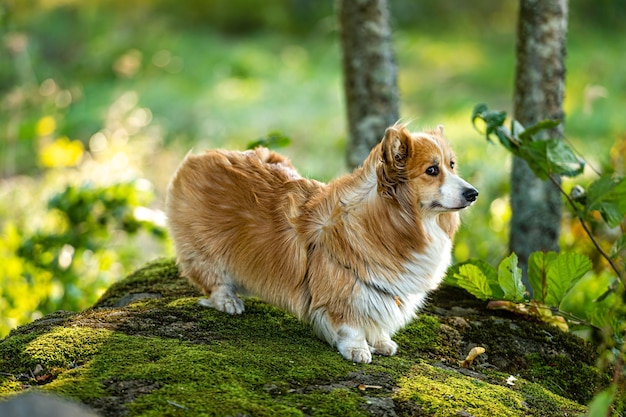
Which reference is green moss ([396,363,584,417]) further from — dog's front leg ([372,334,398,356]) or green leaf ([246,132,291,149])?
green leaf ([246,132,291,149])

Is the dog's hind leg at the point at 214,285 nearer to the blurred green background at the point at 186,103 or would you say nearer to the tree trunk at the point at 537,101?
the blurred green background at the point at 186,103

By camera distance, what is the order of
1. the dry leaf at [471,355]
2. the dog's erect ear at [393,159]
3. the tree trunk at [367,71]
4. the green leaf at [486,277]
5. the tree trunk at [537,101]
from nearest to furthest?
the dog's erect ear at [393,159] → the dry leaf at [471,355] → the green leaf at [486,277] → the tree trunk at [537,101] → the tree trunk at [367,71]

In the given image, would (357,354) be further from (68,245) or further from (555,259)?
(68,245)

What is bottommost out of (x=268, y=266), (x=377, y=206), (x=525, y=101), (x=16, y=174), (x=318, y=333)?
(x=16, y=174)

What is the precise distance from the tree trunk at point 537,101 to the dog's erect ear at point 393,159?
156 centimetres

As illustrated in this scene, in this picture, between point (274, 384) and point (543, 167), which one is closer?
point (274, 384)

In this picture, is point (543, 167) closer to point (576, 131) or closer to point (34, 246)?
point (34, 246)

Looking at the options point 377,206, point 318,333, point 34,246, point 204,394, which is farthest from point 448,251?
point 34,246

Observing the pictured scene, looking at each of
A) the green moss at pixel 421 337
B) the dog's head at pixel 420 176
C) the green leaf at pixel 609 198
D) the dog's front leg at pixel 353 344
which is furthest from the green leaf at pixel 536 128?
the dog's front leg at pixel 353 344

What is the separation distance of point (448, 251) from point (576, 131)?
7335 millimetres

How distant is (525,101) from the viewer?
469cm

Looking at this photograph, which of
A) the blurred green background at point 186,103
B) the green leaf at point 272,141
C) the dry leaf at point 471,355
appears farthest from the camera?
the blurred green background at point 186,103

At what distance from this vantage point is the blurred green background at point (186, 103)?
5703 mm

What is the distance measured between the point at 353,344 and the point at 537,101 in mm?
2084
